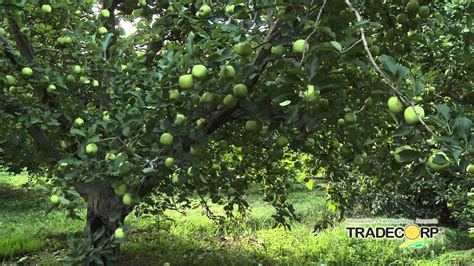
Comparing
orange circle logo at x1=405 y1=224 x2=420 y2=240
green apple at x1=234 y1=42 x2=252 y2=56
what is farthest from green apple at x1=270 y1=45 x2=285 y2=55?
orange circle logo at x1=405 y1=224 x2=420 y2=240

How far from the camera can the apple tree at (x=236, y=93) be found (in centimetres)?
135

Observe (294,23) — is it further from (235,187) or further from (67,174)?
(235,187)

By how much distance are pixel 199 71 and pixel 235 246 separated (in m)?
4.33

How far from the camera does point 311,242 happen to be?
561 centimetres

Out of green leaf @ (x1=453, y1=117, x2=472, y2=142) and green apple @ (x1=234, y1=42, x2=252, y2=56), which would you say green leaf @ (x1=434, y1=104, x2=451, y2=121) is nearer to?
green leaf @ (x1=453, y1=117, x2=472, y2=142)

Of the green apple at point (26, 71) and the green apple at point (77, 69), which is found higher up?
the green apple at point (77, 69)

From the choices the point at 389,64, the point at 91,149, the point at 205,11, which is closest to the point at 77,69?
the point at 91,149

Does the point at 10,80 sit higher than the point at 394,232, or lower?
higher

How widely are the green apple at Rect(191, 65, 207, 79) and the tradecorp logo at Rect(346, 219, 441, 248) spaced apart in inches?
196

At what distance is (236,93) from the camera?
1.60 meters

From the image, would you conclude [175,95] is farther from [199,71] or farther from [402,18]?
[402,18]

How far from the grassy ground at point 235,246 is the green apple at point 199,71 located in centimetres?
289

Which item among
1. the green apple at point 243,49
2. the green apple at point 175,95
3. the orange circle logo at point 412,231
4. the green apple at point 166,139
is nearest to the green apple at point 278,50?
the green apple at point 243,49

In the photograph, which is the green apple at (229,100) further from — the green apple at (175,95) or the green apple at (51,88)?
the green apple at (51,88)
